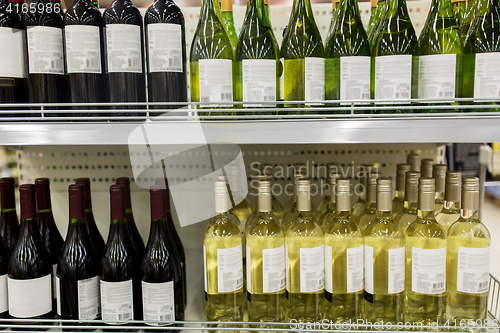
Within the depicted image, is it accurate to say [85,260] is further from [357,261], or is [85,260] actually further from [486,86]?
[486,86]

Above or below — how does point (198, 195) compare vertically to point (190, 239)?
above

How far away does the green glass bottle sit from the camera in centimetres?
82

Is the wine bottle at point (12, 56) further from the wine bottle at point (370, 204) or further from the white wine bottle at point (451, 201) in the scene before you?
the white wine bottle at point (451, 201)

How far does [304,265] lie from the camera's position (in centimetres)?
89

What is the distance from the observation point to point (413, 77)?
0.90 m

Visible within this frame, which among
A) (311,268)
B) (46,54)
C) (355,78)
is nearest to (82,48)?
(46,54)

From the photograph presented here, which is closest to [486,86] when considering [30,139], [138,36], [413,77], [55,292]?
[413,77]

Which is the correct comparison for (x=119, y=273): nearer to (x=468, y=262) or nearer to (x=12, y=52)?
(x=12, y=52)

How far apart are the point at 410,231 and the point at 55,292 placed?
40.2 inches

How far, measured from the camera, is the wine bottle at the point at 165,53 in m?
0.86

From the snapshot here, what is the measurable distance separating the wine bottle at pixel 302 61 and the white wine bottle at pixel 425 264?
1.13 feet

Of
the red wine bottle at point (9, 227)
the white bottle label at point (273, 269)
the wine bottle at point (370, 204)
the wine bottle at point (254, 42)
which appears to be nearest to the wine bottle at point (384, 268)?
the wine bottle at point (370, 204)

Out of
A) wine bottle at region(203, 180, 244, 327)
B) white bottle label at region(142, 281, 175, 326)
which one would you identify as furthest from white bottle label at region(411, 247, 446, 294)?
white bottle label at region(142, 281, 175, 326)

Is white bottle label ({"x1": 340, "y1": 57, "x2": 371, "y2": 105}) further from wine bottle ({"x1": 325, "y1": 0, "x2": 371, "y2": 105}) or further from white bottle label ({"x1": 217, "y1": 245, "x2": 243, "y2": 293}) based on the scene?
white bottle label ({"x1": 217, "y1": 245, "x2": 243, "y2": 293})
